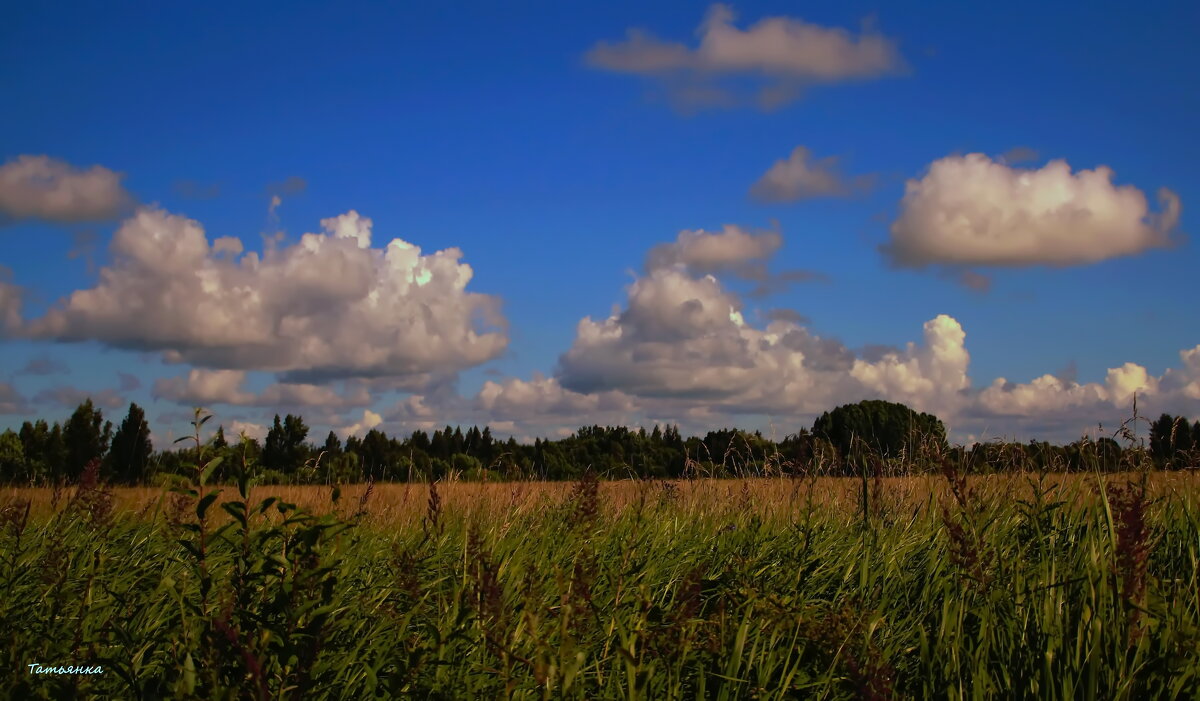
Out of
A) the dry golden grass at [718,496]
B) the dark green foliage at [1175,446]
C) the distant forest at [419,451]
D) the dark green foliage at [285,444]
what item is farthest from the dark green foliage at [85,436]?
the dark green foliage at [1175,446]

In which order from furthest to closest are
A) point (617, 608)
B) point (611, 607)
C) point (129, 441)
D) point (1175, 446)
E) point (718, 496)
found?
point (129, 441), point (718, 496), point (1175, 446), point (611, 607), point (617, 608)

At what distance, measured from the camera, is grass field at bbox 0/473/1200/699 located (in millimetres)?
3191

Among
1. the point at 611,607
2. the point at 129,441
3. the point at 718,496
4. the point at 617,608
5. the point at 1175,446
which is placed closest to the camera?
the point at 617,608

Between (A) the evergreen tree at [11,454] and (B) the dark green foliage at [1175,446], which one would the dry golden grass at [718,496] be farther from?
(A) the evergreen tree at [11,454]

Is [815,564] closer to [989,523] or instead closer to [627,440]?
[989,523]

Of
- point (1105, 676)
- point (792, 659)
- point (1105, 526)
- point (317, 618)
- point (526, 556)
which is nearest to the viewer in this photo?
point (317, 618)

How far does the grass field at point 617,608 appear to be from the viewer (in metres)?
3.19

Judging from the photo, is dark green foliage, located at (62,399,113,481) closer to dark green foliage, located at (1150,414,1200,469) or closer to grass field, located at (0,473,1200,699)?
grass field, located at (0,473,1200,699)

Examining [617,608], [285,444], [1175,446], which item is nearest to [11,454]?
[285,444]

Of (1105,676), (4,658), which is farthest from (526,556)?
(1105,676)

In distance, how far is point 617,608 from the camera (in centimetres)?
382

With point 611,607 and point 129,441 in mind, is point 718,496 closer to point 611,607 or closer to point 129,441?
point 611,607

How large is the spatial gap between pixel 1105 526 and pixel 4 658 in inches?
237

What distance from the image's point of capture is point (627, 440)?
30.0 metres
